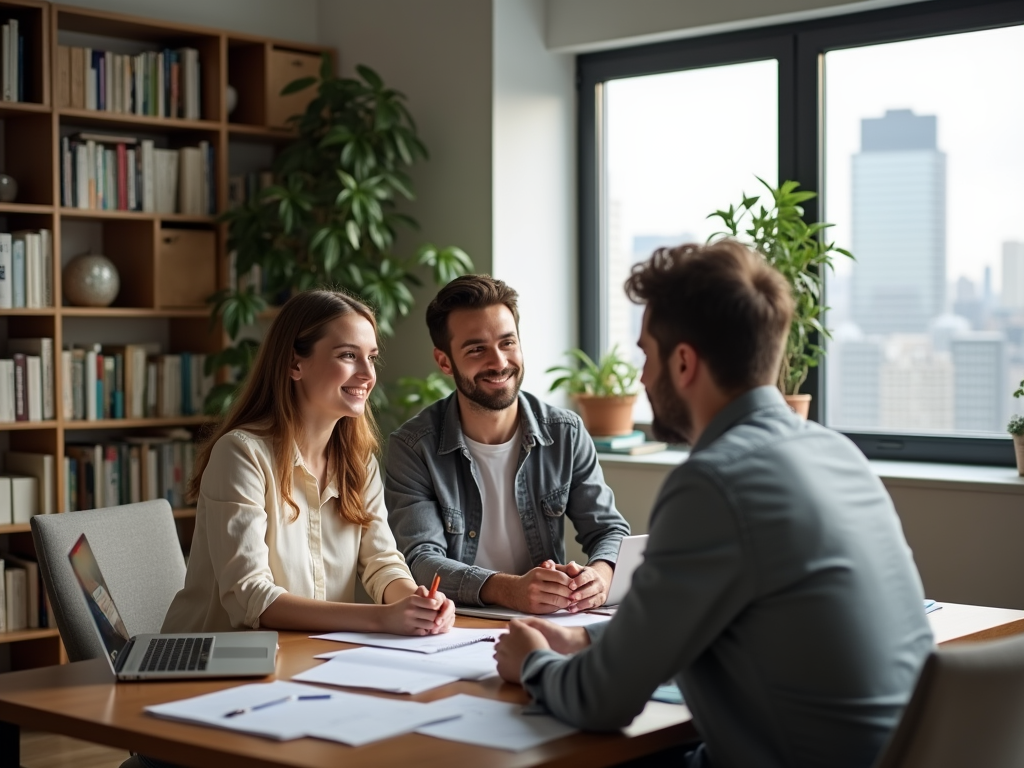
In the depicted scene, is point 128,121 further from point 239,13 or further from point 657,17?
→ point 657,17

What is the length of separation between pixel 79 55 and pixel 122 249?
2.27 feet

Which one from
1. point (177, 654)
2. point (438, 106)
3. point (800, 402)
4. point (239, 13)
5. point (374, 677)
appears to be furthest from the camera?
point (239, 13)

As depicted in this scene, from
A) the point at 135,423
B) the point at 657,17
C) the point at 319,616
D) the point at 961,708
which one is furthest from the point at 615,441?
the point at 961,708

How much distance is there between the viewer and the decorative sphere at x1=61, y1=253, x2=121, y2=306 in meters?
4.36

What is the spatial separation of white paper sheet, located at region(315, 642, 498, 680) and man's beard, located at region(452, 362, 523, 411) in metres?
0.83

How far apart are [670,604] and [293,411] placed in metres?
1.23

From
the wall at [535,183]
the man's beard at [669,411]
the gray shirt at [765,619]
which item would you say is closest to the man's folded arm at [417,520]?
the man's beard at [669,411]

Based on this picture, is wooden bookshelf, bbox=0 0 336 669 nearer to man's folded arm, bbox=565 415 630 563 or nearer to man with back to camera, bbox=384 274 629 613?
man with back to camera, bbox=384 274 629 613

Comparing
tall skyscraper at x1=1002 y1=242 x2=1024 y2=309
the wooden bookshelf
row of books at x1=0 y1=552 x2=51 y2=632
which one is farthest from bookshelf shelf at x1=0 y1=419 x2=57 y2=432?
tall skyscraper at x1=1002 y1=242 x2=1024 y2=309

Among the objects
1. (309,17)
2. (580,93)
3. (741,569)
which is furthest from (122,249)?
(741,569)

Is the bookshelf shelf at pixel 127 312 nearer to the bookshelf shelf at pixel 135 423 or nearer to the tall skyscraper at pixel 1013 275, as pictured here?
the bookshelf shelf at pixel 135 423

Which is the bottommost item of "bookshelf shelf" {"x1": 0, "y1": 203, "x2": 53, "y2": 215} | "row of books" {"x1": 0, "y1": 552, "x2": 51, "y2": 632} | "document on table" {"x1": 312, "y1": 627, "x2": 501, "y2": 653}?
"row of books" {"x1": 0, "y1": 552, "x2": 51, "y2": 632}

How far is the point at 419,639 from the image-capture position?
2219 millimetres

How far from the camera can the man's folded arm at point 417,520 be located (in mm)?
2681
